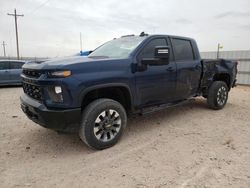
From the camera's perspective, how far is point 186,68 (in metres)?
4.73

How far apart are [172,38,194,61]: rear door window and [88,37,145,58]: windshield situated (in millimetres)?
944

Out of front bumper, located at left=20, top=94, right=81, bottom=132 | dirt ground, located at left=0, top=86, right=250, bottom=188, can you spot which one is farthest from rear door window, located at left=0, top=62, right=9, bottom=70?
front bumper, located at left=20, top=94, right=81, bottom=132

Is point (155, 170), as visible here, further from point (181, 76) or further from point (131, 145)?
point (181, 76)

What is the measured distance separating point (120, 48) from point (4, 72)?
8.92 m

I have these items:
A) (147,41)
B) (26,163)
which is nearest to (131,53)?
(147,41)

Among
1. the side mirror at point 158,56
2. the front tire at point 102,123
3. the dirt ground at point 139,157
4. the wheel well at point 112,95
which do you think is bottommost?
the dirt ground at point 139,157

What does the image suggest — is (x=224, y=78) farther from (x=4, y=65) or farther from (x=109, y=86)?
(x=4, y=65)

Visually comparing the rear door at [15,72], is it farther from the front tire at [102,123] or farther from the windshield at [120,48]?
the front tire at [102,123]

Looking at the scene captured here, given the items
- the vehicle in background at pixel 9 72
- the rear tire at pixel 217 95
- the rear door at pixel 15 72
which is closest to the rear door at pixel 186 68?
the rear tire at pixel 217 95

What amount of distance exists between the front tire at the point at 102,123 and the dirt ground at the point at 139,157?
7.0 inches

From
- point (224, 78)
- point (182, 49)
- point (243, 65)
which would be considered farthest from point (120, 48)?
point (243, 65)

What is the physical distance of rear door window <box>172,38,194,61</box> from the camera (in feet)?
15.3

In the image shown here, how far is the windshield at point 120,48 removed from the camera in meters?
3.93

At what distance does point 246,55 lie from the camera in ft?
43.5
